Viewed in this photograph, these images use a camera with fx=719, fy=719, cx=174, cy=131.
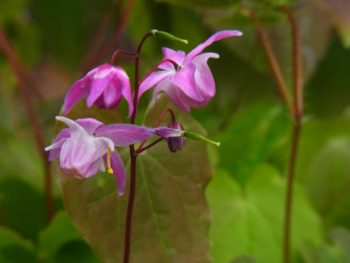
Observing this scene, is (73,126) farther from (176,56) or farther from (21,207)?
(21,207)

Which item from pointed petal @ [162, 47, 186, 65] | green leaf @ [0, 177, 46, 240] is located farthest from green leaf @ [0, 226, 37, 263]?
pointed petal @ [162, 47, 186, 65]

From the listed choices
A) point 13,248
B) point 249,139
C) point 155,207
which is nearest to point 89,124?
point 155,207

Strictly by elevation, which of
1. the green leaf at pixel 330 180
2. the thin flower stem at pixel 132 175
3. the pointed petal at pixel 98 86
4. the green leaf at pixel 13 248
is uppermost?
the pointed petal at pixel 98 86

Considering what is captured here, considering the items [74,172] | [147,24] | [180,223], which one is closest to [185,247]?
[180,223]

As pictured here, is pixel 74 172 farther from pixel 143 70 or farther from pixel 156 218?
pixel 143 70

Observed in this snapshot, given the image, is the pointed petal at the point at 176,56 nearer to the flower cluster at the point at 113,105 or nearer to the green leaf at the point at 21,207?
the flower cluster at the point at 113,105

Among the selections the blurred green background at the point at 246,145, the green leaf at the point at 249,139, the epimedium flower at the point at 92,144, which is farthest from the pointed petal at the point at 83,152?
the green leaf at the point at 249,139
